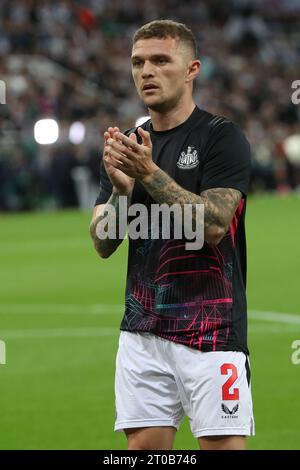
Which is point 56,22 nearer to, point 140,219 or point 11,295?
point 11,295

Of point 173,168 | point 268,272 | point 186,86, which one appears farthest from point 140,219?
point 268,272

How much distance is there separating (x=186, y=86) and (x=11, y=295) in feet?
38.4

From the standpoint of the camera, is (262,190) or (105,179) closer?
(105,179)

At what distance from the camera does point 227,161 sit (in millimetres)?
5887

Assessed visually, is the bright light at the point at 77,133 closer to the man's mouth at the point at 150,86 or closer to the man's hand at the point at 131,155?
the man's mouth at the point at 150,86

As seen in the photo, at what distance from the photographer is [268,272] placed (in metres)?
19.6

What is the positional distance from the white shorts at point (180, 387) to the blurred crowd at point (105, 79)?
26482mm

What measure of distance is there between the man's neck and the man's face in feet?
0.16

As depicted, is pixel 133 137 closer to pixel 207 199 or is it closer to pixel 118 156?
pixel 118 156

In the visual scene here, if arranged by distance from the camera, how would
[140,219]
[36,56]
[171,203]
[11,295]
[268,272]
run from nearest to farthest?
[171,203]
[140,219]
[11,295]
[268,272]
[36,56]

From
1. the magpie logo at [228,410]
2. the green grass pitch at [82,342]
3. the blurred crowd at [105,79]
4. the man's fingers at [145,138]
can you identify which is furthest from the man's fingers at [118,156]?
the blurred crowd at [105,79]

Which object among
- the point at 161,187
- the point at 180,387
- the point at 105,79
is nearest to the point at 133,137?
the point at 161,187

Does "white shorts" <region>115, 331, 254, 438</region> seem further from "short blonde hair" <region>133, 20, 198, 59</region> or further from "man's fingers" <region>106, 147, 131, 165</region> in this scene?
"short blonde hair" <region>133, 20, 198, 59</region>
